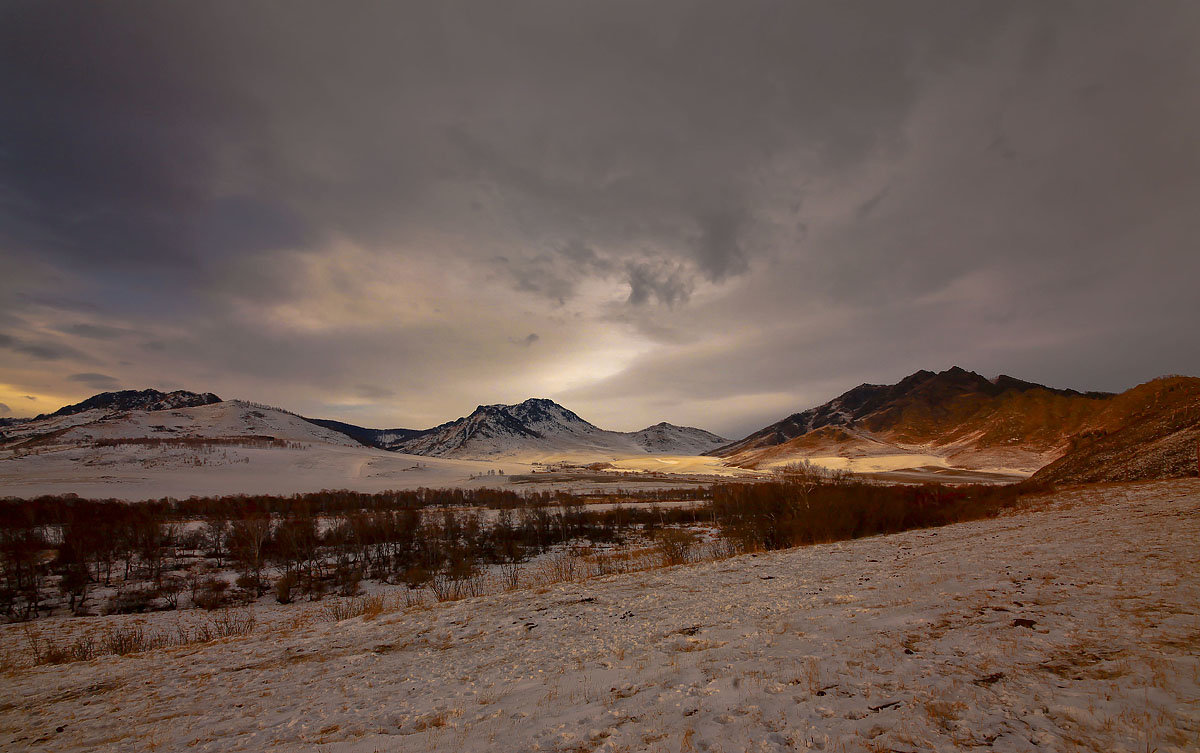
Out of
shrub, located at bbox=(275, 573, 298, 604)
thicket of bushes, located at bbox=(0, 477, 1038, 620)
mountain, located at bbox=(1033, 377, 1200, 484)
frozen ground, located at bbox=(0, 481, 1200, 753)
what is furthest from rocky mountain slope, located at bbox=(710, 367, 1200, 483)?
shrub, located at bbox=(275, 573, 298, 604)

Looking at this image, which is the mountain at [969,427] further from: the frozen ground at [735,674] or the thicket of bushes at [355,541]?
the frozen ground at [735,674]

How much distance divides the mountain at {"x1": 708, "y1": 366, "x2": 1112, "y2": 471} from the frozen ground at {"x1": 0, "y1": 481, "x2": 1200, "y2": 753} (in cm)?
9330

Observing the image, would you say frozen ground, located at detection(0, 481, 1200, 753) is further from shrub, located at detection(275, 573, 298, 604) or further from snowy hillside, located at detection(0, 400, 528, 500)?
snowy hillside, located at detection(0, 400, 528, 500)

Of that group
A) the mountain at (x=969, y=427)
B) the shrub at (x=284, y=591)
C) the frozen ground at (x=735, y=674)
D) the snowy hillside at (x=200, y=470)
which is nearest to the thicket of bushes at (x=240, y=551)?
the shrub at (x=284, y=591)

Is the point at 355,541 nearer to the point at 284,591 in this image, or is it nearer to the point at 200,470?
the point at 284,591

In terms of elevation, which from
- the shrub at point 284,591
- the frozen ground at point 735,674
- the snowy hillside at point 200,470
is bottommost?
the shrub at point 284,591

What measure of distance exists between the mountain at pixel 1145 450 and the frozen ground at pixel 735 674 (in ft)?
51.5

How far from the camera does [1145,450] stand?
27.2m

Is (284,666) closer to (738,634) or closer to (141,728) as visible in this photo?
(141,728)

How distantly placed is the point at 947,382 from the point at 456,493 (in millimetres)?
186201

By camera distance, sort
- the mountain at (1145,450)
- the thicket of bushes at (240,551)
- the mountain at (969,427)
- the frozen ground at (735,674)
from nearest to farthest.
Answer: the frozen ground at (735,674) → the mountain at (1145,450) → the thicket of bushes at (240,551) → the mountain at (969,427)

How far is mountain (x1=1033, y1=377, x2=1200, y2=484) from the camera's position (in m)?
24.0

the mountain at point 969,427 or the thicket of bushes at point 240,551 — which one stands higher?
the mountain at point 969,427

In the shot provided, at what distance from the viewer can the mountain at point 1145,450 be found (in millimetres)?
24016
